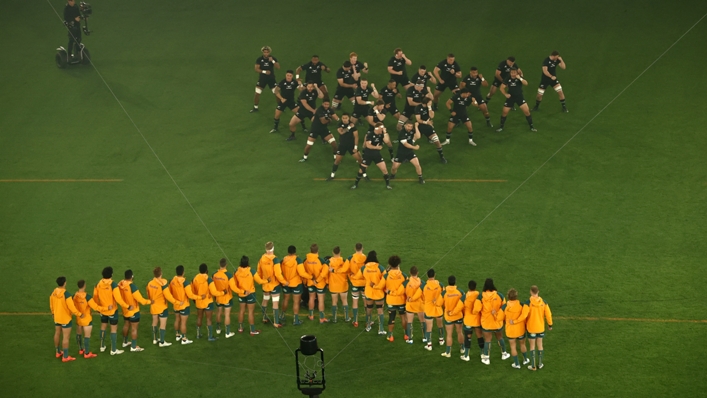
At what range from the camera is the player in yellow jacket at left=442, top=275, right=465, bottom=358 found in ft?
57.5

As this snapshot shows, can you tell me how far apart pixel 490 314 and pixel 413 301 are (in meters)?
1.59

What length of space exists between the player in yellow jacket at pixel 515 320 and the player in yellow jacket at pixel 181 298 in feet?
19.9

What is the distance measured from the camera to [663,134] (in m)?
25.5

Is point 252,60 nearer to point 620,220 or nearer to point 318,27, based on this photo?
point 318,27

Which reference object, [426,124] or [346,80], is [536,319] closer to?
[426,124]

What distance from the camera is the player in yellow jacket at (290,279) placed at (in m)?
18.9

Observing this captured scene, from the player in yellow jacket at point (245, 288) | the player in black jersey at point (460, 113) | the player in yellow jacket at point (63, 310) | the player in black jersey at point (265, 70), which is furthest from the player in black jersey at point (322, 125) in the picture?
the player in yellow jacket at point (63, 310)

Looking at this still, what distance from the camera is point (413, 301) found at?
59.2 ft

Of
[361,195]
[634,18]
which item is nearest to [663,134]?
[634,18]

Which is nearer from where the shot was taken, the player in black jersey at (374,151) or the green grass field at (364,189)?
the green grass field at (364,189)

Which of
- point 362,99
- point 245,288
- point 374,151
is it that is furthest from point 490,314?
point 362,99

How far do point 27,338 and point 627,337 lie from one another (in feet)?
39.3

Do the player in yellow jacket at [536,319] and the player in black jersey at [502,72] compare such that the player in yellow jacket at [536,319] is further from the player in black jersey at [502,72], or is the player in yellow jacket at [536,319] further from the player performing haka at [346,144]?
the player in black jersey at [502,72]

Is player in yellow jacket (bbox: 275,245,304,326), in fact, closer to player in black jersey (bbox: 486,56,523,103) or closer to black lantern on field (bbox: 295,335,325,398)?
black lantern on field (bbox: 295,335,325,398)
